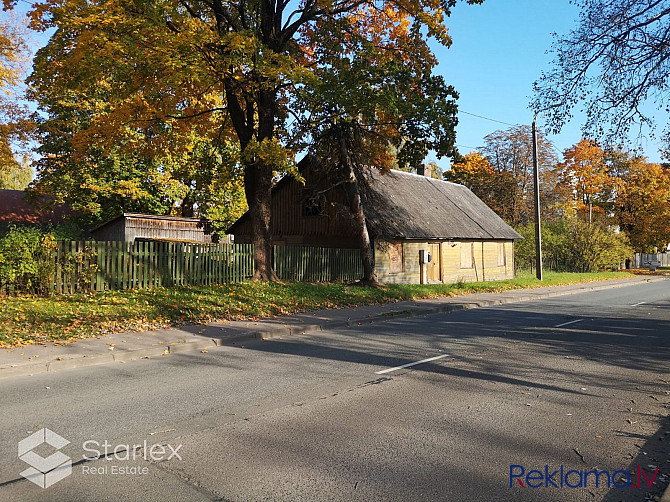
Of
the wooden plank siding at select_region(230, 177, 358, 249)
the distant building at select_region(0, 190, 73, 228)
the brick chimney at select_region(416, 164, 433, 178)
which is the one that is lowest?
the wooden plank siding at select_region(230, 177, 358, 249)

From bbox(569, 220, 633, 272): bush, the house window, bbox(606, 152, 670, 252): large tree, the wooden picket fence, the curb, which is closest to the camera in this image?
the curb

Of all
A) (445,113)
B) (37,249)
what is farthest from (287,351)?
(445,113)

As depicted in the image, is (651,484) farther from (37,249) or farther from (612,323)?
(37,249)

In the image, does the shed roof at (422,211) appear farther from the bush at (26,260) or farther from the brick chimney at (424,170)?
the bush at (26,260)

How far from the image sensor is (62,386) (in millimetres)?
6957

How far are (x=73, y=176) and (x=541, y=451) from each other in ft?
111

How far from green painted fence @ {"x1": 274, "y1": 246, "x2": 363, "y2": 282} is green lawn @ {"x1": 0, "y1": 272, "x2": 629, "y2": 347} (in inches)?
121

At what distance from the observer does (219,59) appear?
14.3m

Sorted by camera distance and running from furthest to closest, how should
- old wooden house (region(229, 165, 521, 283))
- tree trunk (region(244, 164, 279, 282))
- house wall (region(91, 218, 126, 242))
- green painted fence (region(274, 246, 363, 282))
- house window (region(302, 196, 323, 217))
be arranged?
house wall (region(91, 218, 126, 242)) < house window (region(302, 196, 323, 217)) < old wooden house (region(229, 165, 521, 283)) < green painted fence (region(274, 246, 363, 282)) < tree trunk (region(244, 164, 279, 282))

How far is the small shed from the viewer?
96.6ft

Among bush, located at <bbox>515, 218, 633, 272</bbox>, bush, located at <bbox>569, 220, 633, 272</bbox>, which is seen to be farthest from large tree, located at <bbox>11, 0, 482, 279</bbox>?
bush, located at <bbox>569, 220, 633, 272</bbox>

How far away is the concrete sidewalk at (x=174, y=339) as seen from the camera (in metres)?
8.17

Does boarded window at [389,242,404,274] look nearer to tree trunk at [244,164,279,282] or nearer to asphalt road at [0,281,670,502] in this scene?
tree trunk at [244,164,279,282]

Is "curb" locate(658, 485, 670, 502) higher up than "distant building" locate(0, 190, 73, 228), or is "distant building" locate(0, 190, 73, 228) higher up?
"distant building" locate(0, 190, 73, 228)
